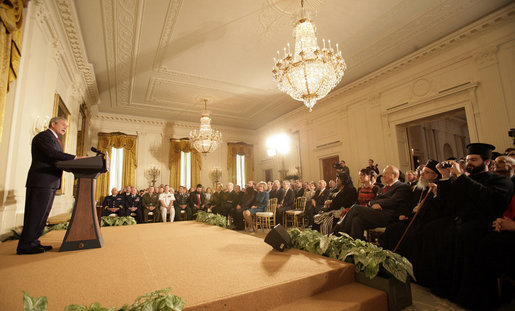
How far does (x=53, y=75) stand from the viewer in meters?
4.62

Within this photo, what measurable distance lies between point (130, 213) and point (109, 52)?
450 cm

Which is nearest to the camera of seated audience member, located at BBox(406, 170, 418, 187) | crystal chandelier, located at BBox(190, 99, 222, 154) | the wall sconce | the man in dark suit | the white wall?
the man in dark suit

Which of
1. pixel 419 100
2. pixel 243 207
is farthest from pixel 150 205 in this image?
pixel 419 100

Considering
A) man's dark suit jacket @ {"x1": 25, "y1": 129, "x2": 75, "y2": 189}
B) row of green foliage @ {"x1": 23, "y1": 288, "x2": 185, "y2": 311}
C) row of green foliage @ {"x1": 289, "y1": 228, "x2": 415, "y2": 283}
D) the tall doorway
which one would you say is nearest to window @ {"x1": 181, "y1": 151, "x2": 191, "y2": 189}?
the tall doorway

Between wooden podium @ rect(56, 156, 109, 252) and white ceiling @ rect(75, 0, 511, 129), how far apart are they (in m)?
3.53

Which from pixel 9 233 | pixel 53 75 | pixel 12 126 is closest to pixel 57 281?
pixel 9 233

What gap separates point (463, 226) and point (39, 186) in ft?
12.7

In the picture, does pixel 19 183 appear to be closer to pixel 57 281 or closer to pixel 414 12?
pixel 57 281

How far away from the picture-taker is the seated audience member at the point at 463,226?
208cm

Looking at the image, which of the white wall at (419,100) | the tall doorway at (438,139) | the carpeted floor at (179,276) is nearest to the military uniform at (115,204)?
the carpeted floor at (179,276)

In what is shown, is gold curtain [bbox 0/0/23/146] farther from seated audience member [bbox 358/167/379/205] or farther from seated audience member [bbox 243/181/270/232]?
seated audience member [bbox 243/181/270/232]

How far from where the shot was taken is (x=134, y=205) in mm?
7621

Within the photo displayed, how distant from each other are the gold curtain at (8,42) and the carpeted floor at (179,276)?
5.71 feet

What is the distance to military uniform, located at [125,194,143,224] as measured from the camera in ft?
24.6
